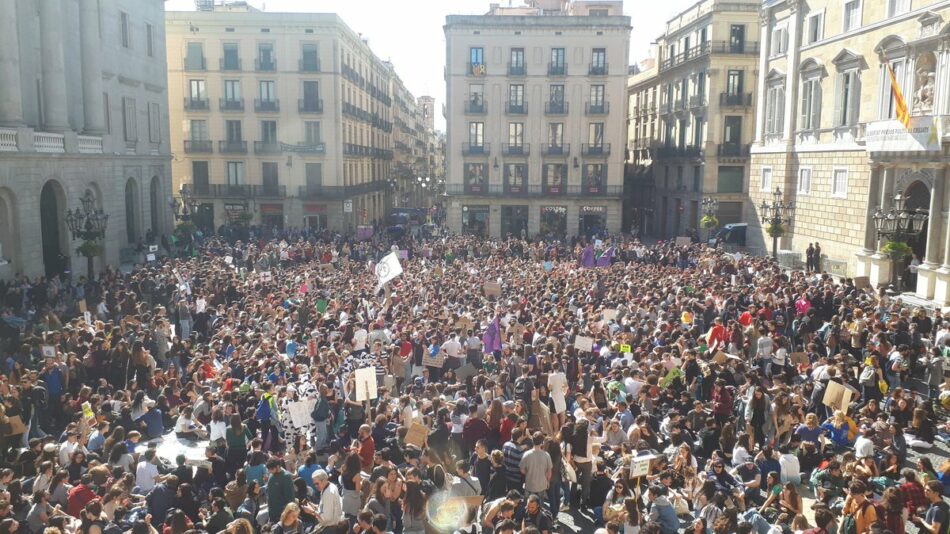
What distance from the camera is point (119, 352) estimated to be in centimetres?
1619

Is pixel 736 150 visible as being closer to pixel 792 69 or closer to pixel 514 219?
pixel 792 69

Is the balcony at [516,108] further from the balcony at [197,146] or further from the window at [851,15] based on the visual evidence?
the window at [851,15]

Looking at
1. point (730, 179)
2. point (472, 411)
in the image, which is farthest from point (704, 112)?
point (472, 411)

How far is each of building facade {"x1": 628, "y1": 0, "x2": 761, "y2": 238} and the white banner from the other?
18.5m

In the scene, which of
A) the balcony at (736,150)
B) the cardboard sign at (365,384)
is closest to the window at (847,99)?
the balcony at (736,150)

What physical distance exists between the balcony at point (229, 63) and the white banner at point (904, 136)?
133ft

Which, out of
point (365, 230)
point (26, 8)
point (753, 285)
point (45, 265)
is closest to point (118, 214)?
point (45, 265)

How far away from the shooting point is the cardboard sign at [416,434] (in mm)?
11688

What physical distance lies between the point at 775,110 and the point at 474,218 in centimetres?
2233

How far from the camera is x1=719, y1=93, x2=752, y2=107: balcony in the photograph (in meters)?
46.7

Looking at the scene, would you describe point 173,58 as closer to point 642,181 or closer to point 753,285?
point 642,181

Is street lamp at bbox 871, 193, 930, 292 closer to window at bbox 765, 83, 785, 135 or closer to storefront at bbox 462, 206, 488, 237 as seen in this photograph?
window at bbox 765, 83, 785, 135

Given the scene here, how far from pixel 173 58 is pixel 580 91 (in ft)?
92.5

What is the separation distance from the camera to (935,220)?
85.8ft
